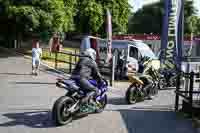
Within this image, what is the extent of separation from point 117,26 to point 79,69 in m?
39.1

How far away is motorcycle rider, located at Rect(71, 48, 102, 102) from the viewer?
8.10 metres

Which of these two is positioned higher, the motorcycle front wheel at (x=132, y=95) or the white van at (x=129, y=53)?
the white van at (x=129, y=53)

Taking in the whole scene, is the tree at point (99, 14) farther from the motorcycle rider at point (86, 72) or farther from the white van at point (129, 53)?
the motorcycle rider at point (86, 72)

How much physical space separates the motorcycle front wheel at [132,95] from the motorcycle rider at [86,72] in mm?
2349

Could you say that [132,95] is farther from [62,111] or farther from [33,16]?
[33,16]

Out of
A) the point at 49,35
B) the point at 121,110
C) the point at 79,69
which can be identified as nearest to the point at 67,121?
the point at 79,69

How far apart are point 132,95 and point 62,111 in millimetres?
3509

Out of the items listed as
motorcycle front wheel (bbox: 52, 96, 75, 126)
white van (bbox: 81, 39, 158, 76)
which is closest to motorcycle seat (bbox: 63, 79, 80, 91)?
motorcycle front wheel (bbox: 52, 96, 75, 126)

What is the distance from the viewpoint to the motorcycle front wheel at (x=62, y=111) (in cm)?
748

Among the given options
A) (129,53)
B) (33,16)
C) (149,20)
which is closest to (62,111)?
(129,53)

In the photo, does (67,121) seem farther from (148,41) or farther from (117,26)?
(117,26)

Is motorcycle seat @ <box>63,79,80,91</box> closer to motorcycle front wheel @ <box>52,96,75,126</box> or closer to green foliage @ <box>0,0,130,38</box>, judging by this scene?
motorcycle front wheel @ <box>52,96,75,126</box>

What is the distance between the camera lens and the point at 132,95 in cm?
1069

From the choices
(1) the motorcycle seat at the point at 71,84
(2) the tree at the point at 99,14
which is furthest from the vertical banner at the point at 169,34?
(2) the tree at the point at 99,14
